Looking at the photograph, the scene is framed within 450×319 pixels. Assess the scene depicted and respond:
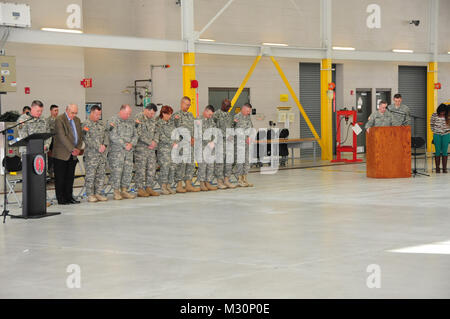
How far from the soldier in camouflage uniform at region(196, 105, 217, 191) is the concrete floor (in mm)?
835

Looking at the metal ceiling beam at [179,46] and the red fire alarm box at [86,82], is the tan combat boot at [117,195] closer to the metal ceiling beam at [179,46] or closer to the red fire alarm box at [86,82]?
the metal ceiling beam at [179,46]

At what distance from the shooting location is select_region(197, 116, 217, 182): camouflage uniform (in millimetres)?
11703

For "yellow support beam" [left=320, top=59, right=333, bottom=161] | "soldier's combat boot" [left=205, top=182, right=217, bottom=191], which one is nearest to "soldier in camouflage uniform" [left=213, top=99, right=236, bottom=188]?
"soldier's combat boot" [left=205, top=182, right=217, bottom=191]

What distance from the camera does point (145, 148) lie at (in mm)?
10992

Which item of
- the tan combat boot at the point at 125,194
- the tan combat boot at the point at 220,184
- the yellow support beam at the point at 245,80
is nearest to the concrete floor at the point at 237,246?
the tan combat boot at the point at 125,194

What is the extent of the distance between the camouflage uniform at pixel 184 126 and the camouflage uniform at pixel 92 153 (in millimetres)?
1421

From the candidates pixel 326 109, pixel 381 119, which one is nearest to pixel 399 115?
pixel 381 119

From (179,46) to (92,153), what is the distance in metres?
5.52

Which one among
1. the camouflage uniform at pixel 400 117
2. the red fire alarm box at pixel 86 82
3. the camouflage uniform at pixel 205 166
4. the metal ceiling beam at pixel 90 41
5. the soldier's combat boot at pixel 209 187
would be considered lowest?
the soldier's combat boot at pixel 209 187

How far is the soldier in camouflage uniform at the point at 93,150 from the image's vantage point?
10312 mm

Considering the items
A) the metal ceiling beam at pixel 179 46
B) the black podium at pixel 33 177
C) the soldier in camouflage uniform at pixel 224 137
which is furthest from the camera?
the metal ceiling beam at pixel 179 46

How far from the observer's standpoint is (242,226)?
7.95m

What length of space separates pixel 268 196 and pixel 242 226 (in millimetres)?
3087

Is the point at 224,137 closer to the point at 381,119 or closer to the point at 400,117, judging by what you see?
the point at 381,119
